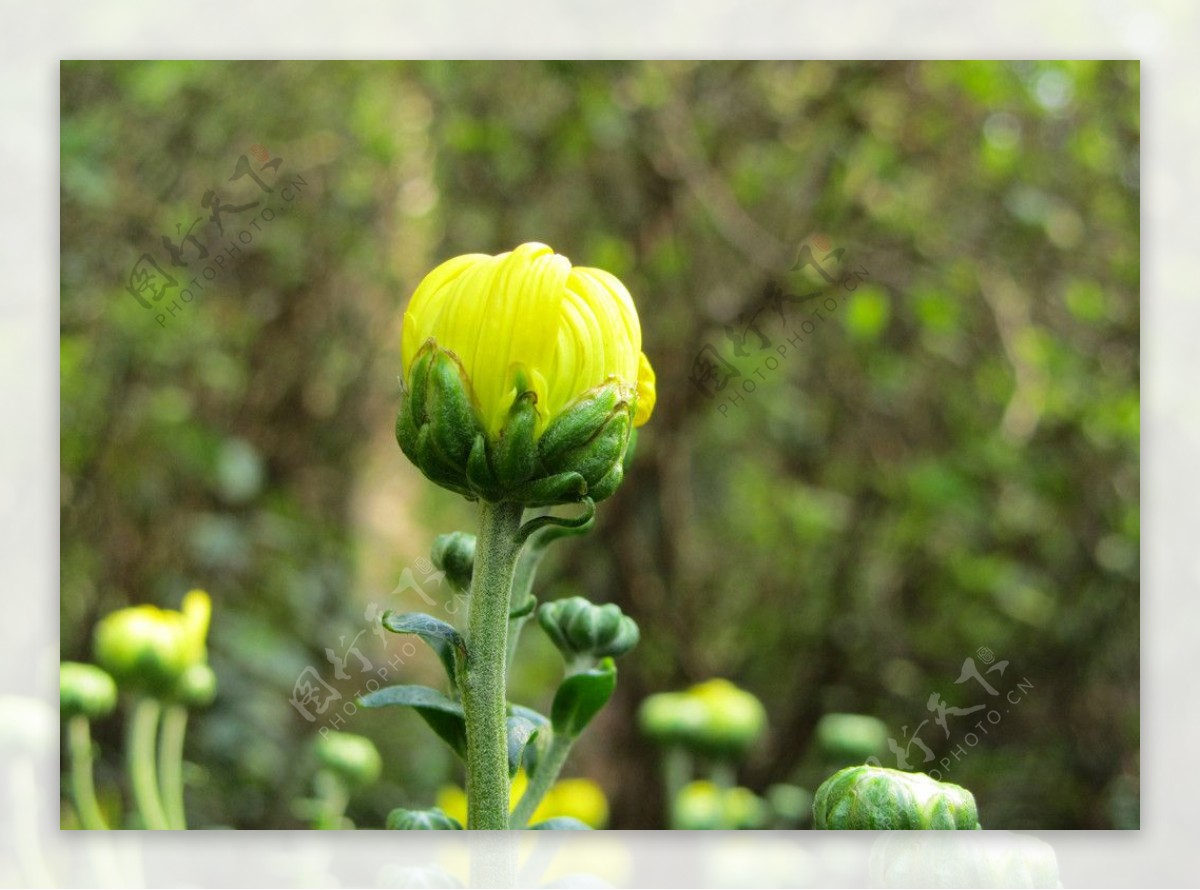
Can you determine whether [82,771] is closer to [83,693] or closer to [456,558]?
[83,693]

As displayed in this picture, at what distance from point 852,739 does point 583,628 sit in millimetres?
839

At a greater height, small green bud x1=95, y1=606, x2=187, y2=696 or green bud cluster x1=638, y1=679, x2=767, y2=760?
small green bud x1=95, y1=606, x2=187, y2=696

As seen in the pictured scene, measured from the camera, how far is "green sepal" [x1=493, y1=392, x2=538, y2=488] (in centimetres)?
62

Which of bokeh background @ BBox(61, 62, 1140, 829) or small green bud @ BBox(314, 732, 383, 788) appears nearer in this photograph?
small green bud @ BBox(314, 732, 383, 788)

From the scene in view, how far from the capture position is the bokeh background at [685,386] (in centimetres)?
156

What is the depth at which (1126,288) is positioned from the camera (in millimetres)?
1501

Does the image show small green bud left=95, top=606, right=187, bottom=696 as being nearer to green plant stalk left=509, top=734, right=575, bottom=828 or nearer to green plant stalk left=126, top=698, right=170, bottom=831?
green plant stalk left=126, top=698, right=170, bottom=831

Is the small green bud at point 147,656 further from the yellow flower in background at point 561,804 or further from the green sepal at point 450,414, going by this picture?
the green sepal at point 450,414

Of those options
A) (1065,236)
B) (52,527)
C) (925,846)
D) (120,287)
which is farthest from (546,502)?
(1065,236)

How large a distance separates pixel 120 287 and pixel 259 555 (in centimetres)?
50

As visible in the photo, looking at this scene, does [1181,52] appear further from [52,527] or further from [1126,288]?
[52,527]

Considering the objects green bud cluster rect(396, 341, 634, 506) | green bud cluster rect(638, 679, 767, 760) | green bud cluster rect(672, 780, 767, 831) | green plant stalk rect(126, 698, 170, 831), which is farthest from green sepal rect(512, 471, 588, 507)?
green bud cluster rect(638, 679, 767, 760)

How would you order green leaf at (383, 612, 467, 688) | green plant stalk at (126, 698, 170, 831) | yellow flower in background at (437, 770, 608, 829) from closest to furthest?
green leaf at (383, 612, 467, 688)
green plant stalk at (126, 698, 170, 831)
yellow flower in background at (437, 770, 608, 829)

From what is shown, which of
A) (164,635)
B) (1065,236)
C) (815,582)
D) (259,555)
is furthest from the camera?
(815,582)
